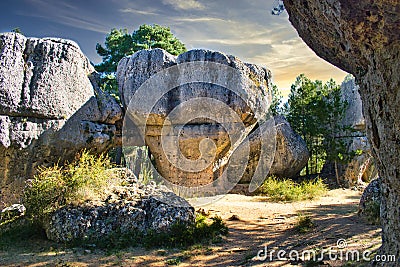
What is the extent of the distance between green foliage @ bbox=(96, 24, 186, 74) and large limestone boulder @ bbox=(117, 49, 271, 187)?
660 centimetres

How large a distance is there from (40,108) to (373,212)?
7586 mm

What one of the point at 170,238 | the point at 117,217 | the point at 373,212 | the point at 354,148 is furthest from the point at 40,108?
the point at 354,148

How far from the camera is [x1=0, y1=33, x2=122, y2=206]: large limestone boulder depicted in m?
7.84

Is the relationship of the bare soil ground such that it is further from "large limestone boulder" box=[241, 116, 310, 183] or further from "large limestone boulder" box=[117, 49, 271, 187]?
"large limestone boulder" box=[241, 116, 310, 183]

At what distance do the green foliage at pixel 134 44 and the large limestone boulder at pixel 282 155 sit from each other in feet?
23.8

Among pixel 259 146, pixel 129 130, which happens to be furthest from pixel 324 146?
pixel 129 130

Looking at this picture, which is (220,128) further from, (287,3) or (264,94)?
(287,3)

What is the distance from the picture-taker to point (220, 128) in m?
12.0

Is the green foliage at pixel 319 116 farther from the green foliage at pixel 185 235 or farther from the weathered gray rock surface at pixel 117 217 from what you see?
the weathered gray rock surface at pixel 117 217

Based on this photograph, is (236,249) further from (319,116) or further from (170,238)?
(319,116)

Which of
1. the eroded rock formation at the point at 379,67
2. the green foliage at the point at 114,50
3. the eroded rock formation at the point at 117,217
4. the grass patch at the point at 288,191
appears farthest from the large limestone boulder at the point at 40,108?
A: the green foliage at the point at 114,50

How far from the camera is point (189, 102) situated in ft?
38.2

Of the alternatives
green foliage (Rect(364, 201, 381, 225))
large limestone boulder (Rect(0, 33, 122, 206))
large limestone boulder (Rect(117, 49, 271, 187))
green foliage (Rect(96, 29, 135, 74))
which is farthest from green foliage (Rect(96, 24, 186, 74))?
green foliage (Rect(364, 201, 381, 225))

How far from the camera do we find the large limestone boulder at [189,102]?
11.4 meters
